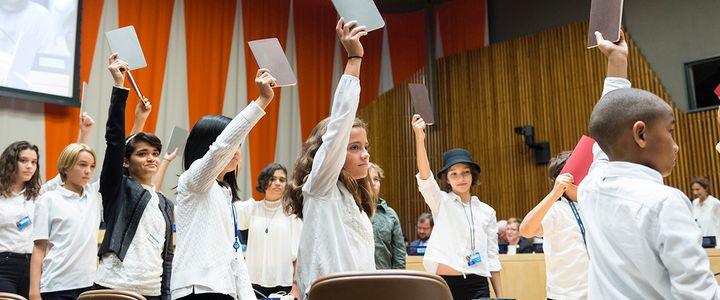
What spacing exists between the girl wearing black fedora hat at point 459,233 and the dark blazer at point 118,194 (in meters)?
1.41

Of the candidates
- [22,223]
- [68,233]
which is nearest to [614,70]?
[68,233]

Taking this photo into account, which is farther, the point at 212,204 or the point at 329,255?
the point at 212,204

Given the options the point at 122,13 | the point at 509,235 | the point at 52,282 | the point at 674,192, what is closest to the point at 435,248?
the point at 52,282

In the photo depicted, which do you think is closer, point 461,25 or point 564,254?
point 564,254

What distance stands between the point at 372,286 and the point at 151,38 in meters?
6.95

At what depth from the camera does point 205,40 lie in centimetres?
809

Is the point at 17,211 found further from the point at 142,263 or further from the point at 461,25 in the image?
the point at 461,25

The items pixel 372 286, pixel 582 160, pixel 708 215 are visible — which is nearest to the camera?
pixel 372 286

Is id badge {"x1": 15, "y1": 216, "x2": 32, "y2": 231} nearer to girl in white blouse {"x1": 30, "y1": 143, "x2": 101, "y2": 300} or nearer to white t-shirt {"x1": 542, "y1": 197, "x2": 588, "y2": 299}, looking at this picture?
A: girl in white blouse {"x1": 30, "y1": 143, "x2": 101, "y2": 300}

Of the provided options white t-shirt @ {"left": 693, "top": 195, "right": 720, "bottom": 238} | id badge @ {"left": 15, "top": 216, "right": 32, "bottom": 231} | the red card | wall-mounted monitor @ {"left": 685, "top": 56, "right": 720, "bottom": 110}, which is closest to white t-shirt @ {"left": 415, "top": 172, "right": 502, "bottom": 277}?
the red card

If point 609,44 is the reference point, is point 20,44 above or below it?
above

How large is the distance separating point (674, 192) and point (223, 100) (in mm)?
7376

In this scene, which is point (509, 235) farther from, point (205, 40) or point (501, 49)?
point (205, 40)

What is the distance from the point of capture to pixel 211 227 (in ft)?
6.30
